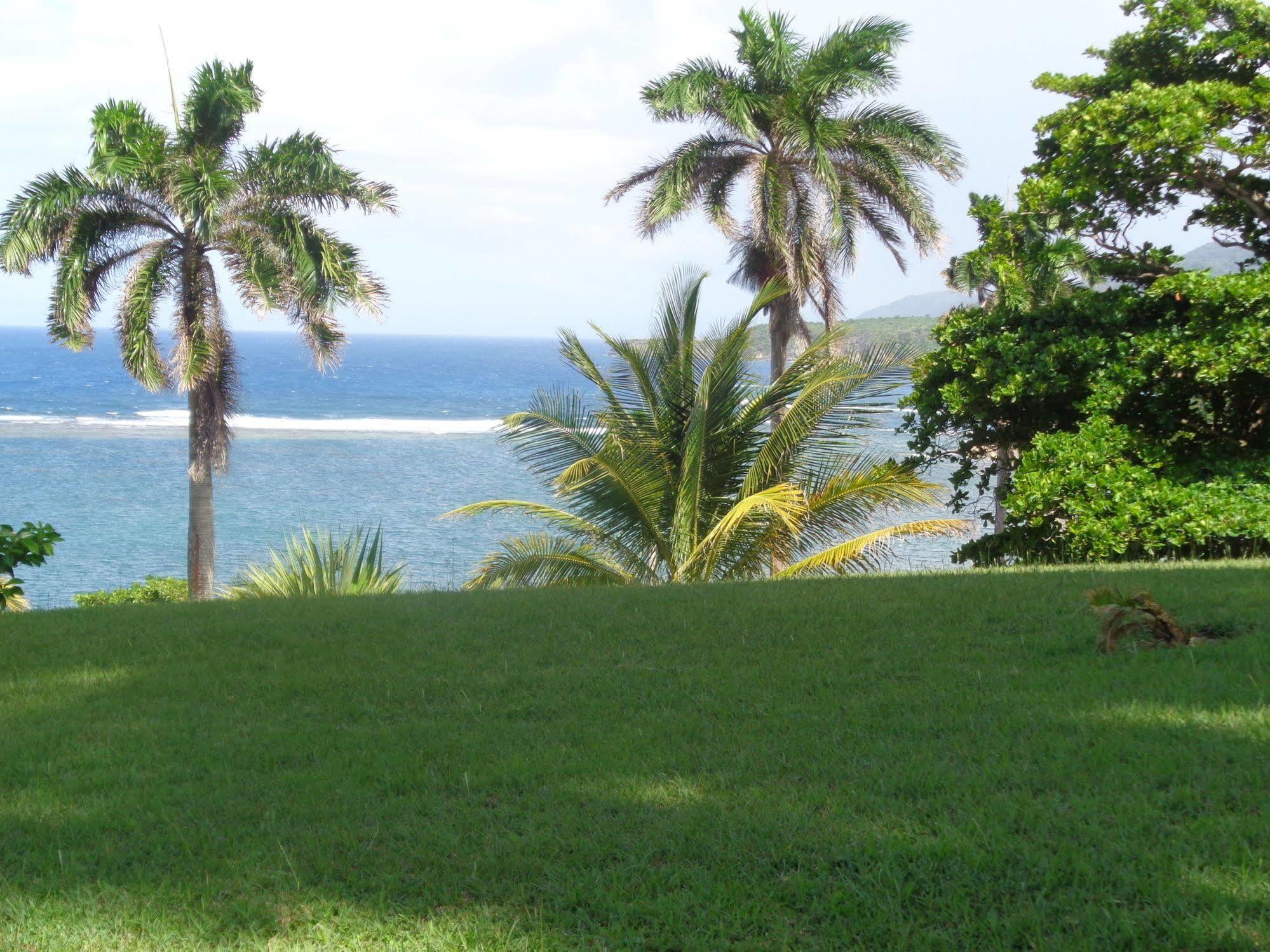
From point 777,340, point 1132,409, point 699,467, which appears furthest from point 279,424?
point 1132,409

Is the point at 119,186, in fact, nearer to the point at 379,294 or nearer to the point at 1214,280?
the point at 379,294

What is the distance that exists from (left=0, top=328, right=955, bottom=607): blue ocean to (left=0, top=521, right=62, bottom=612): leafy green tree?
422 centimetres

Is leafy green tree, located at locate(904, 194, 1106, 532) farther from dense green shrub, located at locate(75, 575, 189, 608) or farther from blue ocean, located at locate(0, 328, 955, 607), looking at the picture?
dense green shrub, located at locate(75, 575, 189, 608)

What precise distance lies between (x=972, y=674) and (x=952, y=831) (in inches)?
72.3

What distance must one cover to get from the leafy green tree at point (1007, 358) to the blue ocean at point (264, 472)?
217cm

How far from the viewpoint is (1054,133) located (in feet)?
33.0

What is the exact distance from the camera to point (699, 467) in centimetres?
1157

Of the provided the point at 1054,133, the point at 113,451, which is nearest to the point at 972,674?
the point at 1054,133

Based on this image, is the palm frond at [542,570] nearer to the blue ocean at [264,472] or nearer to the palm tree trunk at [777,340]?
the blue ocean at [264,472]

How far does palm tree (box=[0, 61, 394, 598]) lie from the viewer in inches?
682

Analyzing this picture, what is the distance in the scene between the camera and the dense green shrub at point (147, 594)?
15672 millimetres

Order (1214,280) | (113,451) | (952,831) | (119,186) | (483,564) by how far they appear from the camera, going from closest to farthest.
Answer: (952,831), (1214,280), (483,564), (119,186), (113,451)

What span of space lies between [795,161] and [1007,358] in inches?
378

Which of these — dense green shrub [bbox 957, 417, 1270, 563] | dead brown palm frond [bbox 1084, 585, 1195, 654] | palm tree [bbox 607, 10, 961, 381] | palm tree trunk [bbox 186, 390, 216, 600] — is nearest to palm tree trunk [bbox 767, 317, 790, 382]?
palm tree [bbox 607, 10, 961, 381]
